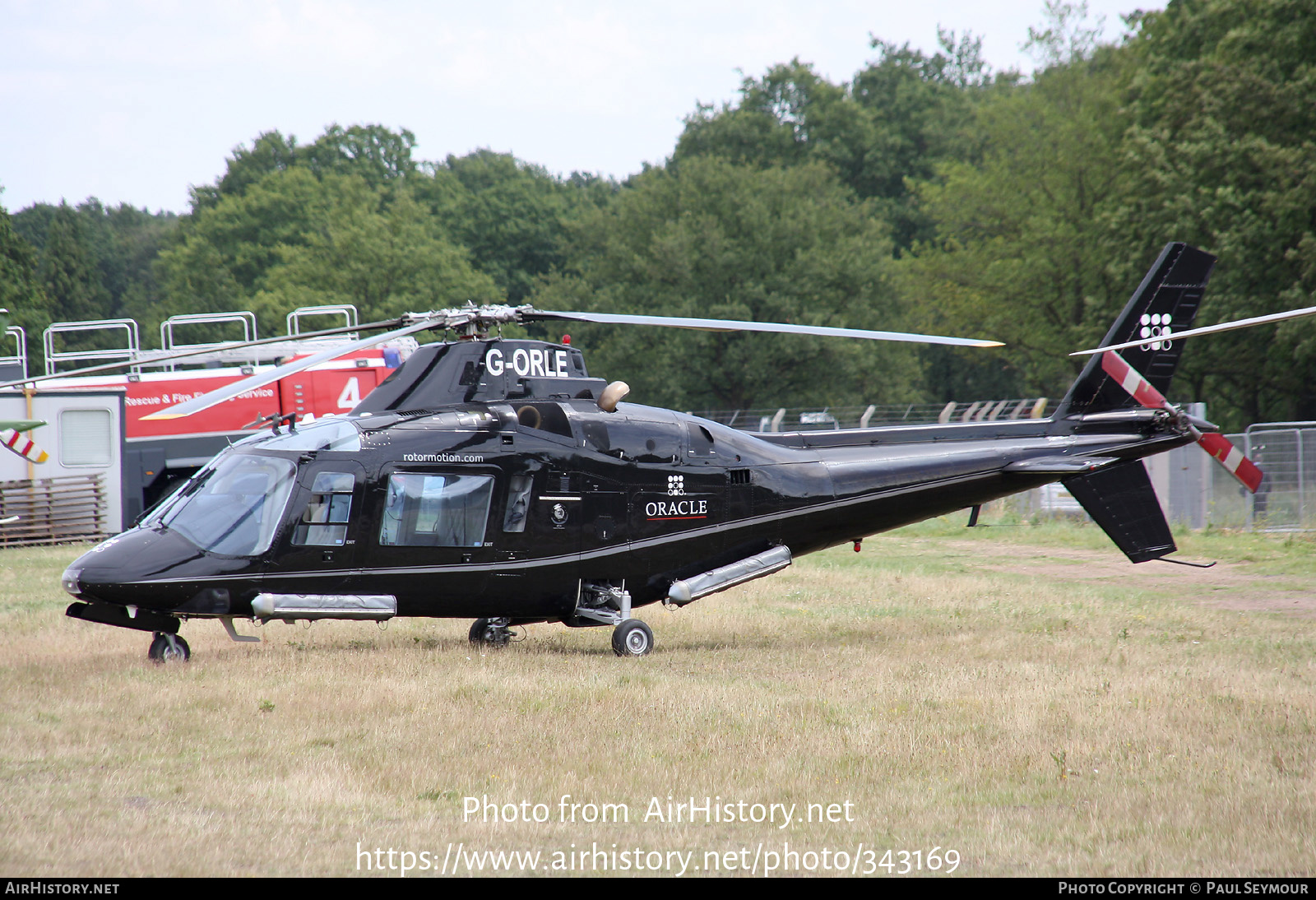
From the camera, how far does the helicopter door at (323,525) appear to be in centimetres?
1050

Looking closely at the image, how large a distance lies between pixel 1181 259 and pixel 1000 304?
36.8 metres

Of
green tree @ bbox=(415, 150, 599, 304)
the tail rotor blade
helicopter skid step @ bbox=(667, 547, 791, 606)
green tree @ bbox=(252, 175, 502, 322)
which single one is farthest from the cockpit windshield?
green tree @ bbox=(415, 150, 599, 304)

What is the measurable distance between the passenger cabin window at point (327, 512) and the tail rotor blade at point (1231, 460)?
994cm

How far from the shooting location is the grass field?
20.0ft

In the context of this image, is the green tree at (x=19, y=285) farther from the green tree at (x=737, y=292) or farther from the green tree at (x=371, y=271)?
the green tree at (x=737, y=292)

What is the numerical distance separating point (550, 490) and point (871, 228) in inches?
1932

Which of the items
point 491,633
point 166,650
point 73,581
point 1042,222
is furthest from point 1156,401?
point 1042,222

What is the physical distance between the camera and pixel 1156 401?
13734 millimetres

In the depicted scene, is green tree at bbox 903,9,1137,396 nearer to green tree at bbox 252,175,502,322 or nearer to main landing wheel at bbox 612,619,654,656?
green tree at bbox 252,175,502,322

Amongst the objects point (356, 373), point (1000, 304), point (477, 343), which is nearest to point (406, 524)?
point (477, 343)

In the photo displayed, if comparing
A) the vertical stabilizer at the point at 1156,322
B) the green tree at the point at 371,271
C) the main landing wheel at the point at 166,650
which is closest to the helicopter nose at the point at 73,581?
the main landing wheel at the point at 166,650

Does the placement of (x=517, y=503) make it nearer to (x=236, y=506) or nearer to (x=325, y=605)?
(x=325, y=605)

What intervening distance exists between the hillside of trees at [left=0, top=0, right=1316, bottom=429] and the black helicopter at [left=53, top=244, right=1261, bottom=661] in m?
24.1
